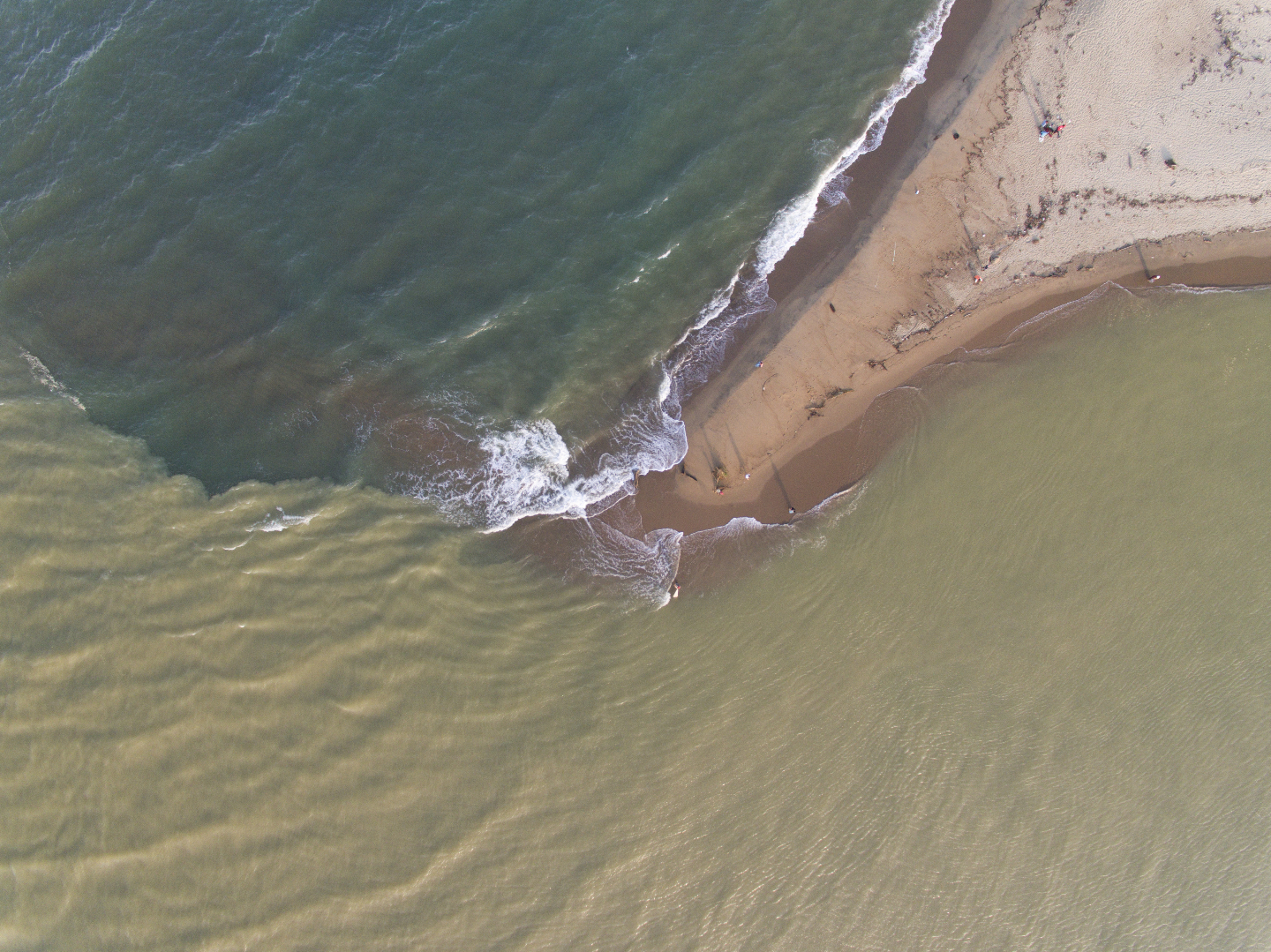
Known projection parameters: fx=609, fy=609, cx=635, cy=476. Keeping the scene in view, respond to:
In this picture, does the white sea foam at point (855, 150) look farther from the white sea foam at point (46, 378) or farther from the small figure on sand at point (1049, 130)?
the white sea foam at point (46, 378)

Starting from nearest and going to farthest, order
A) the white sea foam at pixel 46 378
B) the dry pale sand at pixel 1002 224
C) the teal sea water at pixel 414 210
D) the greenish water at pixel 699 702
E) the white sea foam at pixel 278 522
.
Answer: the greenish water at pixel 699 702 < the white sea foam at pixel 278 522 < the dry pale sand at pixel 1002 224 < the teal sea water at pixel 414 210 < the white sea foam at pixel 46 378

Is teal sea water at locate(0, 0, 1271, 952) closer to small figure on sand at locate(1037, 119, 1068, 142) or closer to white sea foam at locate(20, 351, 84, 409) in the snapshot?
white sea foam at locate(20, 351, 84, 409)

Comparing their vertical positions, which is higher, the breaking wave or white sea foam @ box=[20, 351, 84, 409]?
white sea foam @ box=[20, 351, 84, 409]

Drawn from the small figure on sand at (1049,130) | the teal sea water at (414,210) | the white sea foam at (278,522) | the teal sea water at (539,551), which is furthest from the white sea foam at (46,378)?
the small figure on sand at (1049,130)

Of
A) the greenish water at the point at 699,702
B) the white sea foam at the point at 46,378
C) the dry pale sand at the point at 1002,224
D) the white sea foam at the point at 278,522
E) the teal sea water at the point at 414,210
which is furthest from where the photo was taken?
the white sea foam at the point at 46,378

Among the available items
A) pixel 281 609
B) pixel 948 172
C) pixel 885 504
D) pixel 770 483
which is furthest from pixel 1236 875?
pixel 281 609

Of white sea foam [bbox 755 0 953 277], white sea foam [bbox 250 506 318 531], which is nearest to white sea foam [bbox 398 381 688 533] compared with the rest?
white sea foam [bbox 250 506 318 531]

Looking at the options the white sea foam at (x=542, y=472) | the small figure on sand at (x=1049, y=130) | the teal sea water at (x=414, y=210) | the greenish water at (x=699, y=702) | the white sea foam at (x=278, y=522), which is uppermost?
the teal sea water at (x=414, y=210)
